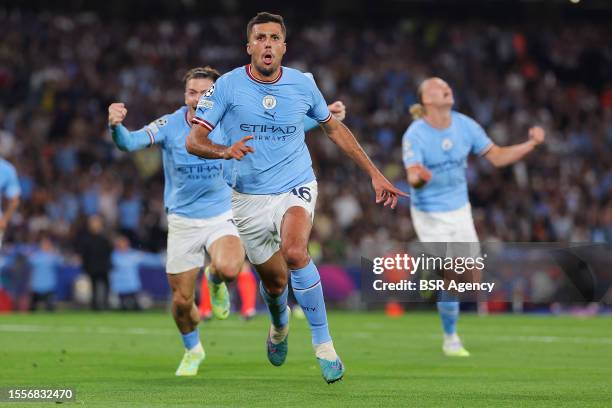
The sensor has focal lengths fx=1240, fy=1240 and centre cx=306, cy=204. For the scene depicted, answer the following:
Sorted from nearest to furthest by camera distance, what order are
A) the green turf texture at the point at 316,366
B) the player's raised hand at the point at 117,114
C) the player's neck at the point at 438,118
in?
the green turf texture at the point at 316,366 → the player's raised hand at the point at 117,114 → the player's neck at the point at 438,118

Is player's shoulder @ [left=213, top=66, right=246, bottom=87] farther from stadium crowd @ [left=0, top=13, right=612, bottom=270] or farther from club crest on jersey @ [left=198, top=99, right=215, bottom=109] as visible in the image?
stadium crowd @ [left=0, top=13, right=612, bottom=270]

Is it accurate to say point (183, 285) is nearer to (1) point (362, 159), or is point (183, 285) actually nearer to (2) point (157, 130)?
(2) point (157, 130)

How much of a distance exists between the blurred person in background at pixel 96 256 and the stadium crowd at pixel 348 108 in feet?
3.86

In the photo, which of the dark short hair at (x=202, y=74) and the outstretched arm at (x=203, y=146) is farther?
the dark short hair at (x=202, y=74)

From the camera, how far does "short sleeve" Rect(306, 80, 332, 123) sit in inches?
402

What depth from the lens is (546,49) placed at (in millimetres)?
35062

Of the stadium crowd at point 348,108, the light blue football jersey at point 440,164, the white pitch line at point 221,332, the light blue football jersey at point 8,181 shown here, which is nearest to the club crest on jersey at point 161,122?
the light blue football jersey at point 440,164

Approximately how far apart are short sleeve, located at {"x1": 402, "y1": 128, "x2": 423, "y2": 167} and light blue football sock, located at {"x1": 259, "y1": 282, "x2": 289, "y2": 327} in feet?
Answer: 12.1

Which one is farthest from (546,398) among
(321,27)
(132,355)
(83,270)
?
(321,27)

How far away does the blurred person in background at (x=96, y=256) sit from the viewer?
25500 millimetres

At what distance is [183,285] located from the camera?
11.8 m

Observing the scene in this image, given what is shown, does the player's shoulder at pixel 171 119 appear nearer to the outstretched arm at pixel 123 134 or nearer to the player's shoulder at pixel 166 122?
the player's shoulder at pixel 166 122

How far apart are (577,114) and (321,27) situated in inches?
306

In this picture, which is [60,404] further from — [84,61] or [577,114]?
[577,114]
